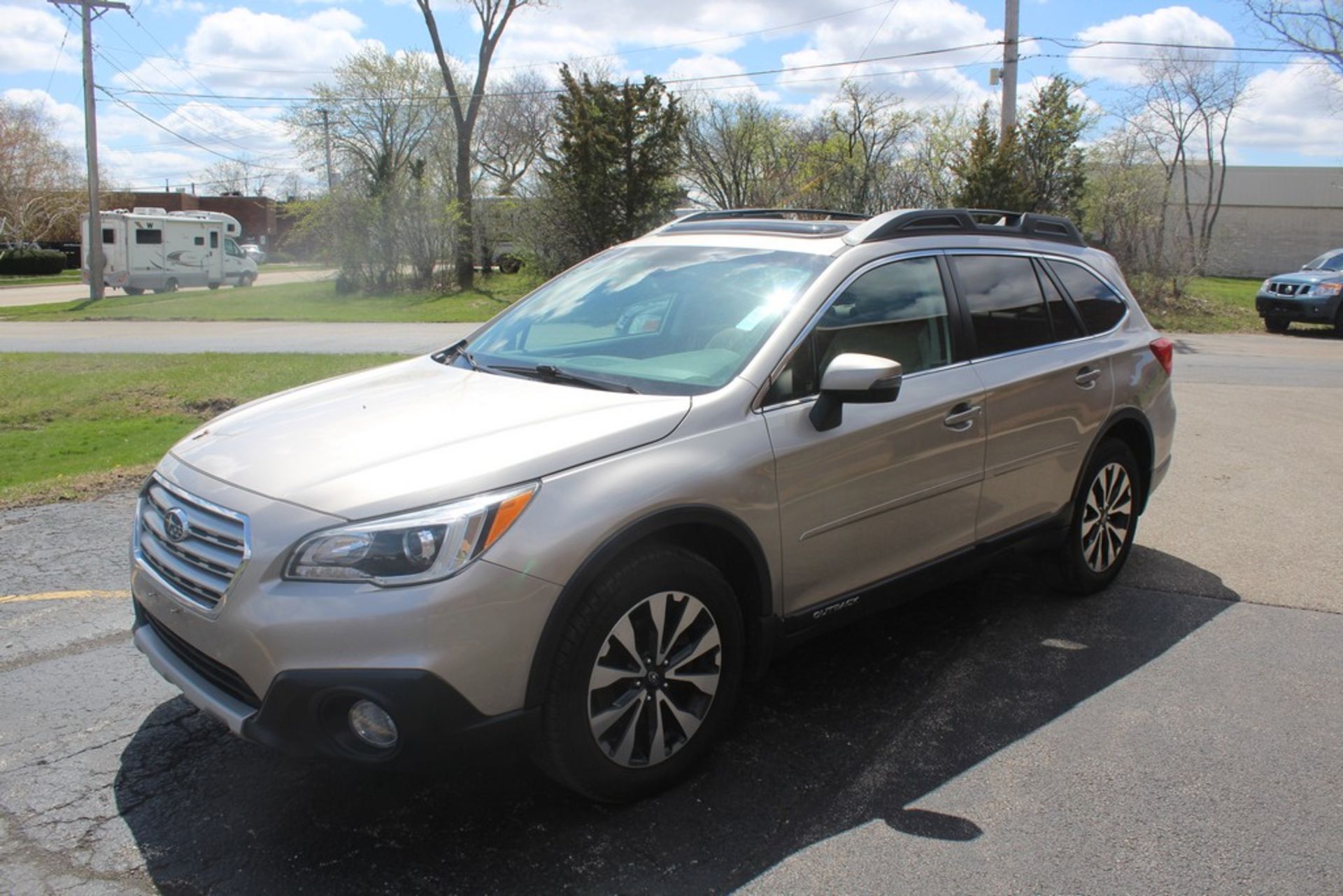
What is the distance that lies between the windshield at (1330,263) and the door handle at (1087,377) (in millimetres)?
21663

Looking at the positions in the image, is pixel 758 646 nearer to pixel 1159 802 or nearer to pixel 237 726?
pixel 1159 802

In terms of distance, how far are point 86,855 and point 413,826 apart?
89 centimetres

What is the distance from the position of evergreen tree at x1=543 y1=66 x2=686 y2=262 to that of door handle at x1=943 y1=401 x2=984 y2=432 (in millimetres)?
22859

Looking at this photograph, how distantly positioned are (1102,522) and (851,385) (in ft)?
7.82

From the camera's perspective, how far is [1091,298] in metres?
5.20

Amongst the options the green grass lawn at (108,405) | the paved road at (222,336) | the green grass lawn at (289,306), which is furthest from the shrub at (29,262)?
the green grass lawn at (108,405)

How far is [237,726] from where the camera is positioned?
111 inches

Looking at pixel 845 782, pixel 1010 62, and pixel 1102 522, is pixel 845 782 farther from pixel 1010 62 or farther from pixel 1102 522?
pixel 1010 62

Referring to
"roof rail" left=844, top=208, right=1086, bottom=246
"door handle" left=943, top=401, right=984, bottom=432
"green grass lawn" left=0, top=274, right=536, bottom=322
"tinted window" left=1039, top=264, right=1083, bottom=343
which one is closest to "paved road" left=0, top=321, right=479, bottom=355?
"green grass lawn" left=0, top=274, right=536, bottom=322

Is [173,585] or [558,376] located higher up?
[558,376]

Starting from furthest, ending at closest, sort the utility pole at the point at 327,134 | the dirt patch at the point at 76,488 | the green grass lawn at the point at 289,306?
the utility pole at the point at 327,134 < the green grass lawn at the point at 289,306 < the dirt patch at the point at 76,488

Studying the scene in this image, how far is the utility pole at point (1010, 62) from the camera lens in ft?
67.5

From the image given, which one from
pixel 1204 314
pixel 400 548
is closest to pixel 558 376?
pixel 400 548

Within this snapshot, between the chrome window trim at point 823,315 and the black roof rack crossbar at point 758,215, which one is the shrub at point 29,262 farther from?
the chrome window trim at point 823,315
